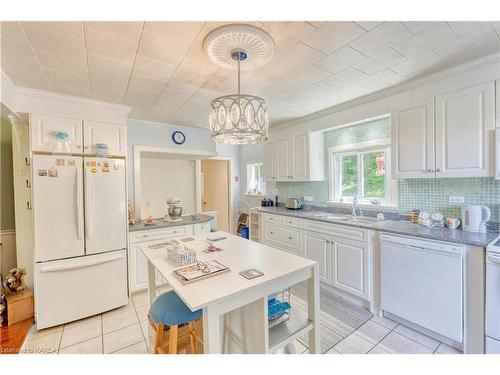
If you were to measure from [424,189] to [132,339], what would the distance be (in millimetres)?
3274

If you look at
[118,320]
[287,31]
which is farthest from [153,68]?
[118,320]

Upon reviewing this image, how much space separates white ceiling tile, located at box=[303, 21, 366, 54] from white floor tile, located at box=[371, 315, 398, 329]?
8.03ft

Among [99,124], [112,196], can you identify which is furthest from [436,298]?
[99,124]

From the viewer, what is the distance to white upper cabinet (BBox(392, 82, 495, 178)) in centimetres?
182

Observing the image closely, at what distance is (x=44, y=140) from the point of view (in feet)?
7.07

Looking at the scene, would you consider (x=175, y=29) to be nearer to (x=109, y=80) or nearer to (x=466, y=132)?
(x=109, y=80)

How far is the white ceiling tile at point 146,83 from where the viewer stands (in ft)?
6.45

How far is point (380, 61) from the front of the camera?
1.80 meters

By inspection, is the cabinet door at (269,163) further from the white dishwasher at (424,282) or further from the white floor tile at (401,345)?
the white floor tile at (401,345)

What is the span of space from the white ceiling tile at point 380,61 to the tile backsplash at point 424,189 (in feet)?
3.43

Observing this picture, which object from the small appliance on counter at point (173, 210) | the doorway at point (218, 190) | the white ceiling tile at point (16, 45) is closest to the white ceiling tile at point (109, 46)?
the white ceiling tile at point (16, 45)

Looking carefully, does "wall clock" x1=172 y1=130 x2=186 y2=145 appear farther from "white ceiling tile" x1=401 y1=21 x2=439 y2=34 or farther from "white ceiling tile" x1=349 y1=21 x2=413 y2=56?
"white ceiling tile" x1=401 y1=21 x2=439 y2=34
